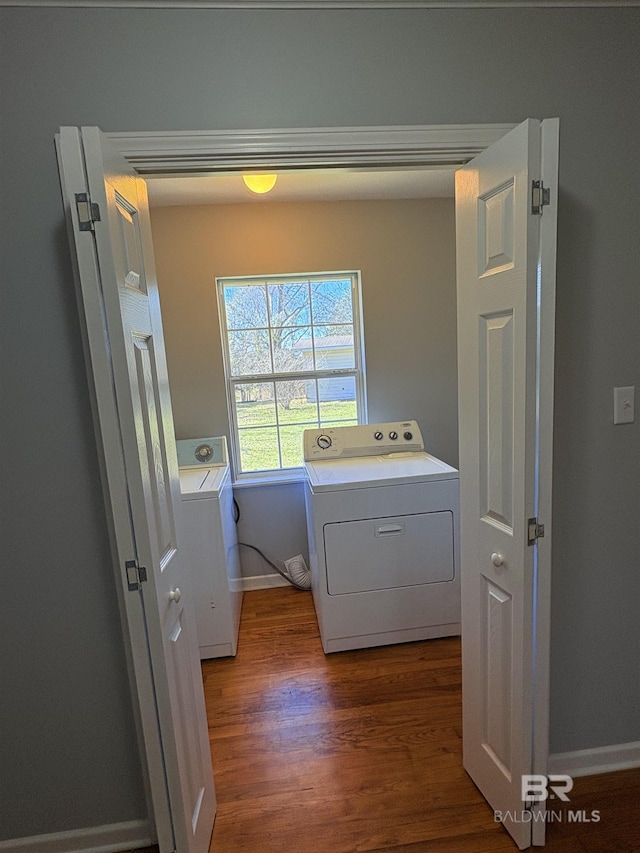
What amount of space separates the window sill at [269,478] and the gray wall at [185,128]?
162 cm

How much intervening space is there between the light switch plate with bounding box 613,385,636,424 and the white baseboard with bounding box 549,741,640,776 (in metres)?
1.17

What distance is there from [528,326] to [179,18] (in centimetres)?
118

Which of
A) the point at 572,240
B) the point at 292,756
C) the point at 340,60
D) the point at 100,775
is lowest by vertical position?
the point at 292,756

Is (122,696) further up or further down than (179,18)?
further down

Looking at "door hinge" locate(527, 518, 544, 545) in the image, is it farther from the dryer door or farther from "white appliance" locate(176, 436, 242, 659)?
"white appliance" locate(176, 436, 242, 659)

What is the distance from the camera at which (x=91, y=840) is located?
4.56 ft

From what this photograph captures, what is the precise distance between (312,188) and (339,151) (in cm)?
149

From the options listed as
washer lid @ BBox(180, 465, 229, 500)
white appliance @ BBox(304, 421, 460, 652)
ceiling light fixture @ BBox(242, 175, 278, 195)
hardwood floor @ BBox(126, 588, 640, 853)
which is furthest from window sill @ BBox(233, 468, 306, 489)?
ceiling light fixture @ BBox(242, 175, 278, 195)

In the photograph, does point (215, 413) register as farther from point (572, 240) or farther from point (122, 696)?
point (572, 240)

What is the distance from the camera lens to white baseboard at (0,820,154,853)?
1.37m

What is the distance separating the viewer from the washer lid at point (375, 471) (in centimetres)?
218

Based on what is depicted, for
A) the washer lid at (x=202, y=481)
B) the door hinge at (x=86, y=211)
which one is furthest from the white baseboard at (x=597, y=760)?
the door hinge at (x=86, y=211)

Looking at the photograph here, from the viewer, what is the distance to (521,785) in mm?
1249

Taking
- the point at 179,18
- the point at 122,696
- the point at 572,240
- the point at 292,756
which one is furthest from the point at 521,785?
the point at 179,18
